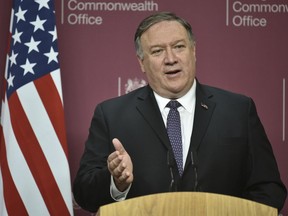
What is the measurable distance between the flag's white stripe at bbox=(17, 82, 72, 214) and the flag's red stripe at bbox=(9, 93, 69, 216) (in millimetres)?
24

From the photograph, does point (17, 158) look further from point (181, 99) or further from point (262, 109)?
point (262, 109)

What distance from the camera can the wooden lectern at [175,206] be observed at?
179cm

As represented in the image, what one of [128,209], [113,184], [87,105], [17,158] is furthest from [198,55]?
[128,209]

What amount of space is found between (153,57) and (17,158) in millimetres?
1215

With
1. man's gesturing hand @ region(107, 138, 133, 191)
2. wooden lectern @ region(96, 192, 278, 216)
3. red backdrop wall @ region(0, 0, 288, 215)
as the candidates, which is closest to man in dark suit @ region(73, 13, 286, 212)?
man's gesturing hand @ region(107, 138, 133, 191)

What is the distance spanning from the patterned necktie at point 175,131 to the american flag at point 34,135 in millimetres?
1015

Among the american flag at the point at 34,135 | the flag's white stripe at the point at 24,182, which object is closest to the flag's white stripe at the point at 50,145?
the american flag at the point at 34,135

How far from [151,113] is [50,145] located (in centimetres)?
99

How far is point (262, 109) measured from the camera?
4059 millimetres

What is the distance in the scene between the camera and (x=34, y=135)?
354cm

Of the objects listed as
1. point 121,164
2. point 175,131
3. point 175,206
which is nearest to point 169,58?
point 175,131

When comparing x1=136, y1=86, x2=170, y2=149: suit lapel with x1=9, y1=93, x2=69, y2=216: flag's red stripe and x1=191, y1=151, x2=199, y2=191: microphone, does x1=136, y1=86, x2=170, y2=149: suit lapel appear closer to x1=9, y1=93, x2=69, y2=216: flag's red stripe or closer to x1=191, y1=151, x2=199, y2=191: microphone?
x1=191, y1=151, x2=199, y2=191: microphone

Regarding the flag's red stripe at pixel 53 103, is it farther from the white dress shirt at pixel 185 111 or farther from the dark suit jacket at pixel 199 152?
the white dress shirt at pixel 185 111

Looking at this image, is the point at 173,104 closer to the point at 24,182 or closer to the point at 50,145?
the point at 50,145
